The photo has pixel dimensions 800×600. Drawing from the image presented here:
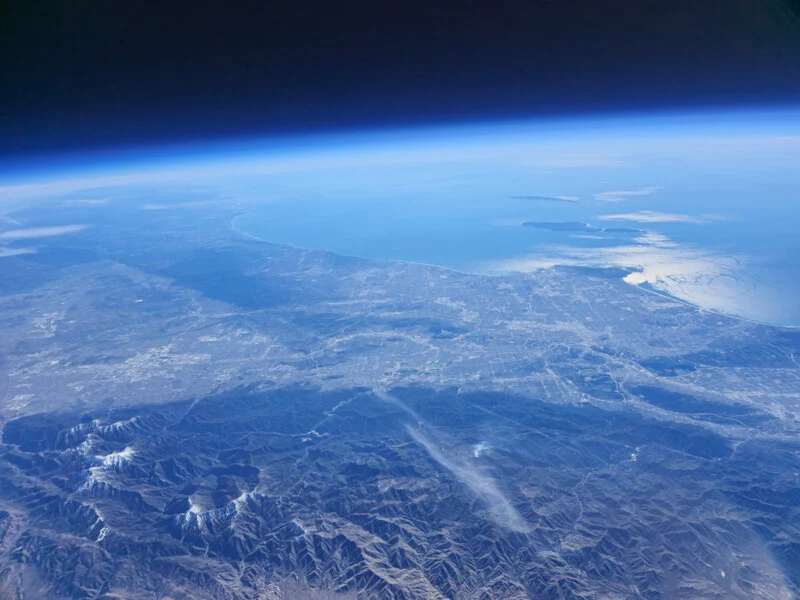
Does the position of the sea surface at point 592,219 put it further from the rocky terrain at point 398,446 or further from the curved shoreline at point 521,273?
the rocky terrain at point 398,446

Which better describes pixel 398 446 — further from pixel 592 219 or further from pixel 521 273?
pixel 592 219

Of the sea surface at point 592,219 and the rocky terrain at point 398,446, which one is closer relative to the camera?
the rocky terrain at point 398,446

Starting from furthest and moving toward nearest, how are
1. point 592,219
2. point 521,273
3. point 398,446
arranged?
point 592,219 → point 521,273 → point 398,446

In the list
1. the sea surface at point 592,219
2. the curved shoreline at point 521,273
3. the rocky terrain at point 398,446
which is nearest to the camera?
the rocky terrain at point 398,446

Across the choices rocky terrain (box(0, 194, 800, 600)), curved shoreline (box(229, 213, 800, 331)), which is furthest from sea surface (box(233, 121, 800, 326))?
rocky terrain (box(0, 194, 800, 600))

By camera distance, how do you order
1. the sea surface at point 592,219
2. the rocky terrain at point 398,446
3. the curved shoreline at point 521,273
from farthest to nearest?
1. the sea surface at point 592,219
2. the curved shoreline at point 521,273
3. the rocky terrain at point 398,446

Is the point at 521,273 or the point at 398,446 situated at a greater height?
the point at 521,273

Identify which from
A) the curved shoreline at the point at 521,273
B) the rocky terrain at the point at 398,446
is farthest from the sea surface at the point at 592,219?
the rocky terrain at the point at 398,446

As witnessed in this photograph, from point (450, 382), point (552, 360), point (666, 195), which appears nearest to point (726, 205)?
point (666, 195)

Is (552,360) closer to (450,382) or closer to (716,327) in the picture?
(450,382)

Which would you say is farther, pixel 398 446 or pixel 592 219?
pixel 592 219

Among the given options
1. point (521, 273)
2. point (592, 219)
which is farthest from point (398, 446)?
point (592, 219)
